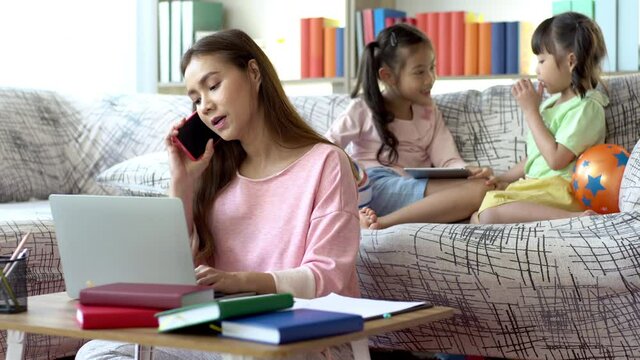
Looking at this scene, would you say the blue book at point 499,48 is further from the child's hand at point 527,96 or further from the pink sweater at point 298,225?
the pink sweater at point 298,225

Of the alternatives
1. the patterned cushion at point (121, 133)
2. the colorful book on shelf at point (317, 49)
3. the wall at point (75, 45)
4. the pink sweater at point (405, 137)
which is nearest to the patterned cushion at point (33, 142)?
the patterned cushion at point (121, 133)

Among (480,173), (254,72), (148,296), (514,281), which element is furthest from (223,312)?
(480,173)

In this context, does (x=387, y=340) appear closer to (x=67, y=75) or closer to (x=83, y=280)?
(x=83, y=280)

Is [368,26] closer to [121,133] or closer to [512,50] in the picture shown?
[512,50]

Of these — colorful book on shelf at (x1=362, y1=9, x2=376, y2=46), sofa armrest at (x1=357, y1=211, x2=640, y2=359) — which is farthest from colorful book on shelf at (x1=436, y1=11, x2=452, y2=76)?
sofa armrest at (x1=357, y1=211, x2=640, y2=359)

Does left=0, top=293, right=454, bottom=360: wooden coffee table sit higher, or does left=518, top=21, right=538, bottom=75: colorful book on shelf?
left=518, top=21, right=538, bottom=75: colorful book on shelf

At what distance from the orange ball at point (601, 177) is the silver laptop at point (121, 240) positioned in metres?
1.32

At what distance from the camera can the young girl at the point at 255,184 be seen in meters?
1.57

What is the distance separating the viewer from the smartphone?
175 centimetres

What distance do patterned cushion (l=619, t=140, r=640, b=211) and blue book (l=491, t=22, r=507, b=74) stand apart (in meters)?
1.56

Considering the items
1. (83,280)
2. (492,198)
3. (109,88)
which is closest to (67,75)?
(109,88)

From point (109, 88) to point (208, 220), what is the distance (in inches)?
97.9

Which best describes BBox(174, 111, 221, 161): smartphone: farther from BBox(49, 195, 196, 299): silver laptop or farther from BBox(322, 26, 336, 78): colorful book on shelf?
BBox(322, 26, 336, 78): colorful book on shelf

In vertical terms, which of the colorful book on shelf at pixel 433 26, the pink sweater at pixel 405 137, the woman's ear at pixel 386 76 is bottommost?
the pink sweater at pixel 405 137
